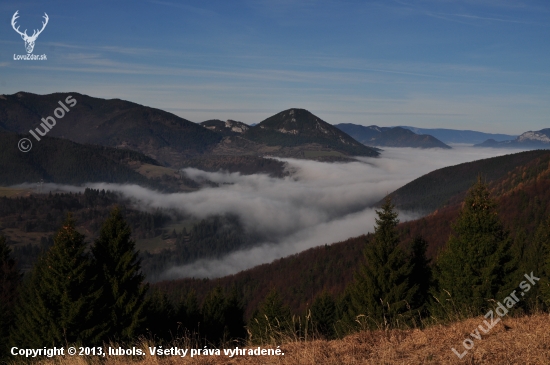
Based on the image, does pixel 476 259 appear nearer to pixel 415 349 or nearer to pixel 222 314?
pixel 415 349

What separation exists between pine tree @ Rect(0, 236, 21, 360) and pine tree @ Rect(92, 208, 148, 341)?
9.59 metres

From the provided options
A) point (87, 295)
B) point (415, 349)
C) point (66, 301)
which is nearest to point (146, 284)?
point (87, 295)

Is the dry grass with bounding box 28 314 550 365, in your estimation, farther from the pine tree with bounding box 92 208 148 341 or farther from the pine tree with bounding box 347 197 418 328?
the pine tree with bounding box 347 197 418 328

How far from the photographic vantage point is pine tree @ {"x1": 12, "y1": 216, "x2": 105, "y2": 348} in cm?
2055

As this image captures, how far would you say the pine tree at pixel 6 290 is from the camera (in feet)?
89.5

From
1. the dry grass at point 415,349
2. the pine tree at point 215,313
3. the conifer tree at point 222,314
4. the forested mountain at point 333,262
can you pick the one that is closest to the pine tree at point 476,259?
the dry grass at point 415,349

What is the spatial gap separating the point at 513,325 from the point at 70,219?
2026cm

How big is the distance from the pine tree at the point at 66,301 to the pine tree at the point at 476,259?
17.5 meters

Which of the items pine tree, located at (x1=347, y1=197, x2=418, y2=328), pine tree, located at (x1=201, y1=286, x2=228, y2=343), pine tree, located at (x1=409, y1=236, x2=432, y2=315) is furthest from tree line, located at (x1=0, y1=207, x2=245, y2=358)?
pine tree, located at (x1=201, y1=286, x2=228, y2=343)

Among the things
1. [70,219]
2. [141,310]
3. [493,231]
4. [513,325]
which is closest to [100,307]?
[141,310]

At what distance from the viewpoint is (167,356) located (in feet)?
32.1

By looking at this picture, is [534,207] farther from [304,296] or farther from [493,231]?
[493,231]

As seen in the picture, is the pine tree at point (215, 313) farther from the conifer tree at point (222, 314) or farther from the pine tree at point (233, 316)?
the pine tree at point (233, 316)

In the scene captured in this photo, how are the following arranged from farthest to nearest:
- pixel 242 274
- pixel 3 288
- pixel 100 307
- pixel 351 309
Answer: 1. pixel 242 274
2. pixel 3 288
3. pixel 351 309
4. pixel 100 307
